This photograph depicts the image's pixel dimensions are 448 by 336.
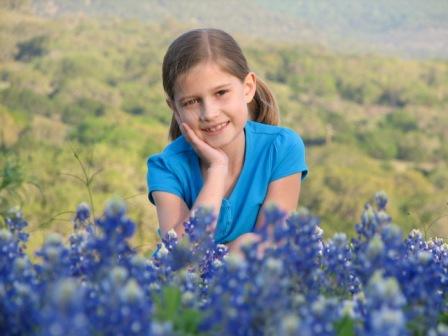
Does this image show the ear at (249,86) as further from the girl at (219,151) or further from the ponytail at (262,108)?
the ponytail at (262,108)

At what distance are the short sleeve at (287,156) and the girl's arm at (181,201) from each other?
13.2 inches

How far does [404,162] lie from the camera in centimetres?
7656

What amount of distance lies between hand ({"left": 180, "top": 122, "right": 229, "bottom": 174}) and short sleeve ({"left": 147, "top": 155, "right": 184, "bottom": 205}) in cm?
20

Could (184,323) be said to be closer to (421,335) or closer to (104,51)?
(421,335)

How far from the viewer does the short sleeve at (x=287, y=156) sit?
3.73 metres

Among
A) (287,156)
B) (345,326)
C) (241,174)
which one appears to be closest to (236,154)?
Result: (241,174)

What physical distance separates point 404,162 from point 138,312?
254 ft

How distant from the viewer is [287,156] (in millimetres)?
3799

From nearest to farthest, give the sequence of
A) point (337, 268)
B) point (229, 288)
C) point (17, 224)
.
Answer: point (229, 288) < point (337, 268) < point (17, 224)

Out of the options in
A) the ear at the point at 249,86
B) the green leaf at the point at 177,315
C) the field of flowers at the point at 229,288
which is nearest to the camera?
the field of flowers at the point at 229,288

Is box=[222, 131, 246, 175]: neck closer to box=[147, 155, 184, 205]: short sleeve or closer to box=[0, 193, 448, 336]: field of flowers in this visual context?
box=[147, 155, 184, 205]: short sleeve

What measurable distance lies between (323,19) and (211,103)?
439 ft

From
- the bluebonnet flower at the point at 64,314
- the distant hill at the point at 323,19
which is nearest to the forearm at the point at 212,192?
the bluebonnet flower at the point at 64,314

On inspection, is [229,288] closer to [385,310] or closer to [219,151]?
[385,310]
